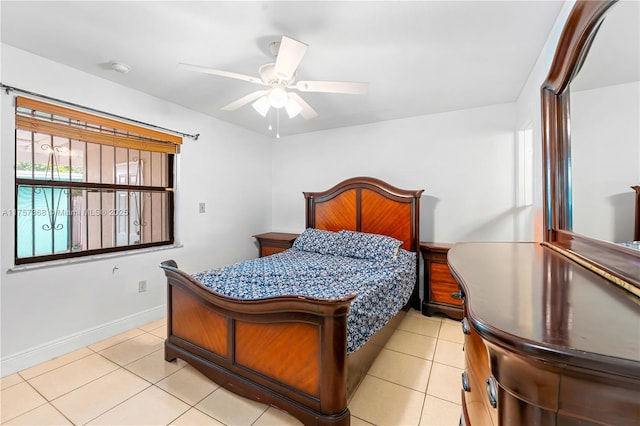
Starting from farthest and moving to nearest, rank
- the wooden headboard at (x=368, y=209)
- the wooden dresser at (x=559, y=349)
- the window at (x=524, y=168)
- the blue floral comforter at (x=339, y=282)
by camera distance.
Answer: the wooden headboard at (x=368, y=209), the window at (x=524, y=168), the blue floral comforter at (x=339, y=282), the wooden dresser at (x=559, y=349)

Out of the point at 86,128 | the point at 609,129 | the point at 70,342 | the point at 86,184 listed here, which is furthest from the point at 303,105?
the point at 70,342

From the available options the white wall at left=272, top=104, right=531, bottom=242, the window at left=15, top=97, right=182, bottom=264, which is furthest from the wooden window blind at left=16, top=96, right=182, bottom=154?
the white wall at left=272, top=104, right=531, bottom=242

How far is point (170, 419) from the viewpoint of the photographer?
1.62m

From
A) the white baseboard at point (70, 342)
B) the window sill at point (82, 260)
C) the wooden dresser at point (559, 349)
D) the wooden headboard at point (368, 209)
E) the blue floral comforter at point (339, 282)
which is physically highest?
the wooden headboard at point (368, 209)

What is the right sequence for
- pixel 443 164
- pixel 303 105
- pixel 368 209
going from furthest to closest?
pixel 368 209 → pixel 443 164 → pixel 303 105

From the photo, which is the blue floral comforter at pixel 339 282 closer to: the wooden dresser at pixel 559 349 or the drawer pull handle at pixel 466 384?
the drawer pull handle at pixel 466 384

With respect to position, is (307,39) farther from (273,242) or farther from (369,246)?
(273,242)

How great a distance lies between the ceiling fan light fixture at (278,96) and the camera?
1.99 m

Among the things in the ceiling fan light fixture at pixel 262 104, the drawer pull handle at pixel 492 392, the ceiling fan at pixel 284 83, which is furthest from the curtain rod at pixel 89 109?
the drawer pull handle at pixel 492 392

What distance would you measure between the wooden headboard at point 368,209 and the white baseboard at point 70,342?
220 cm

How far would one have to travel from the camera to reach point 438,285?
3037 millimetres

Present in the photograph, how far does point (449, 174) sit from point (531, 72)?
1263mm

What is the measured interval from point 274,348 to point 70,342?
6.48 feet

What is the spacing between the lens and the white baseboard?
2043 mm
